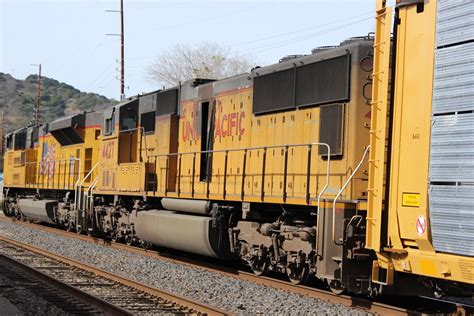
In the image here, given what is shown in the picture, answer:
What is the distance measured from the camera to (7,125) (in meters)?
127

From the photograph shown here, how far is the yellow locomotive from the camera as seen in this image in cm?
712

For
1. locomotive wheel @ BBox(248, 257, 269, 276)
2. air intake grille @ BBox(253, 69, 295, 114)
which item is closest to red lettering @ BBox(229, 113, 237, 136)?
air intake grille @ BBox(253, 69, 295, 114)

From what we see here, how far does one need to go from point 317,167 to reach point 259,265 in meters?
2.34

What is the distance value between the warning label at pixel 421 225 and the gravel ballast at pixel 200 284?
185cm

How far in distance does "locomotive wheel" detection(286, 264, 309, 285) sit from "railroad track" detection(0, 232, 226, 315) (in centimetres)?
216

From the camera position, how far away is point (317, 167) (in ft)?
34.1

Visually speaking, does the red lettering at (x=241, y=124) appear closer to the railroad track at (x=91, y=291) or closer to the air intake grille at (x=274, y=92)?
the air intake grille at (x=274, y=92)

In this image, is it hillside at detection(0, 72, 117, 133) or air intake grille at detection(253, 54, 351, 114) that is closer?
air intake grille at detection(253, 54, 351, 114)

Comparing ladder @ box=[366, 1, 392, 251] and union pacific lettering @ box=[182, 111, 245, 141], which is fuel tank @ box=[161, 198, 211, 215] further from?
ladder @ box=[366, 1, 392, 251]

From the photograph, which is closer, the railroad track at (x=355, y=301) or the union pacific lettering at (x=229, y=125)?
the railroad track at (x=355, y=301)

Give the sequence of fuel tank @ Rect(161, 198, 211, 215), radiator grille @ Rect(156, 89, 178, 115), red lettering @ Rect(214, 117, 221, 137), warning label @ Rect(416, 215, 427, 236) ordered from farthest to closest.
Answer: radiator grille @ Rect(156, 89, 178, 115)
red lettering @ Rect(214, 117, 221, 137)
fuel tank @ Rect(161, 198, 211, 215)
warning label @ Rect(416, 215, 427, 236)

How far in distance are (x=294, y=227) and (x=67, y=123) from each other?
44.5 ft

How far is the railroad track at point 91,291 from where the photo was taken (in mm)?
8656

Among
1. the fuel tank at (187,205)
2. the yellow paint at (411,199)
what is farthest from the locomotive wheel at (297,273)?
the yellow paint at (411,199)
